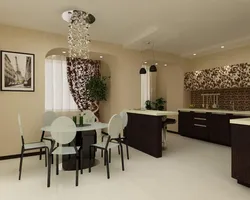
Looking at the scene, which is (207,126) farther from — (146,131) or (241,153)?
(241,153)

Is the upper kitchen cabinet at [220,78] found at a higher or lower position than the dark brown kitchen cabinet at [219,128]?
higher

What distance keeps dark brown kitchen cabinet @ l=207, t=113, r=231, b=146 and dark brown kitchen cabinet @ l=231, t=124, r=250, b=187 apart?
2.35 m

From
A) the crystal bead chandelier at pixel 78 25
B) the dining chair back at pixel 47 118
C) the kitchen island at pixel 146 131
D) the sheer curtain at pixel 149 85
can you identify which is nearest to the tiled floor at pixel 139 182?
the kitchen island at pixel 146 131

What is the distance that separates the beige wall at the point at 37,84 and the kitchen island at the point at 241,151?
10.7 feet

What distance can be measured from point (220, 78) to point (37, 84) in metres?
4.91

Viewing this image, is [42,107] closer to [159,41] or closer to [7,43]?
[7,43]

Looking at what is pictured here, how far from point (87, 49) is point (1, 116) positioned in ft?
8.01

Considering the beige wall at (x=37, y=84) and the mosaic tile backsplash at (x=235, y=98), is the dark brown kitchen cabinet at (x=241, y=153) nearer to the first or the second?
the mosaic tile backsplash at (x=235, y=98)

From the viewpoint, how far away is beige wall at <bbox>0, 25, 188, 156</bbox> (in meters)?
3.86

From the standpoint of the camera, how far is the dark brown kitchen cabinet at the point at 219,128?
481 cm

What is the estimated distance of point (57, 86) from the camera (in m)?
6.07

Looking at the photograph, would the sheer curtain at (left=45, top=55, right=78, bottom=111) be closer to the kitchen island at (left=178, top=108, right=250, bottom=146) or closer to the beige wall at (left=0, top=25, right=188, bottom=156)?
the beige wall at (left=0, top=25, right=188, bottom=156)

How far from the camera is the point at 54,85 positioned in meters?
6.03
